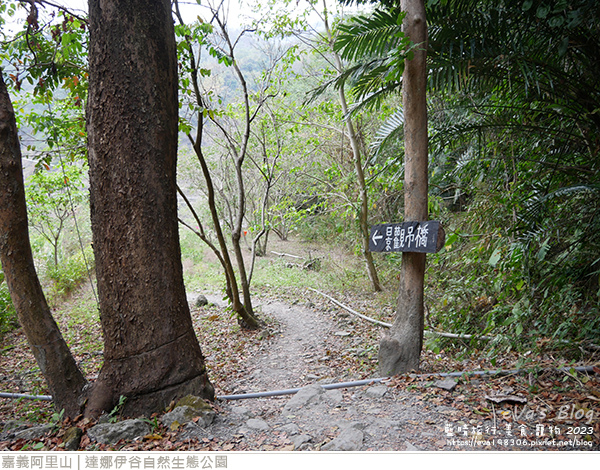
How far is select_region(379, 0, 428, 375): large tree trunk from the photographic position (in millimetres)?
3363

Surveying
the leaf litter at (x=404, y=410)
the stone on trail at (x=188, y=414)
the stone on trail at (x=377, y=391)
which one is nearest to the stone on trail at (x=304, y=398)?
the leaf litter at (x=404, y=410)

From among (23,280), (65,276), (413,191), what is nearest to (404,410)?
(413,191)

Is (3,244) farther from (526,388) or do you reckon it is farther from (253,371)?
(526,388)

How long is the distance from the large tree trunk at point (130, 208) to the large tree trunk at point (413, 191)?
190 cm

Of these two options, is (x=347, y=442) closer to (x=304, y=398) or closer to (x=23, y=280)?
(x=304, y=398)

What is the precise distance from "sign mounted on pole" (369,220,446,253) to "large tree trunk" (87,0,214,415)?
1864 millimetres

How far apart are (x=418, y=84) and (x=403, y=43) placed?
0.42 metres

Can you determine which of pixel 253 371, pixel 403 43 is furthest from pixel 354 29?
pixel 253 371

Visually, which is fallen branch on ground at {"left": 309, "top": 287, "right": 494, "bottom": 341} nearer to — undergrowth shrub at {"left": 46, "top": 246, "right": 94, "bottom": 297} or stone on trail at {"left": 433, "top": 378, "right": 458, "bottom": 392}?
stone on trail at {"left": 433, "top": 378, "right": 458, "bottom": 392}

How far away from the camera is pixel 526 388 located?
107 inches

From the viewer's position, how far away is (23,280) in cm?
293

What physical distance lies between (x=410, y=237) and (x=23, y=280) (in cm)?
304

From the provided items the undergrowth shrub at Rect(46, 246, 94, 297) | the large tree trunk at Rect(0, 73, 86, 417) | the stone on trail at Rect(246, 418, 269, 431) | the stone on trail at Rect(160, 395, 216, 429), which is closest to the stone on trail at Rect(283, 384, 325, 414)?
the stone on trail at Rect(246, 418, 269, 431)

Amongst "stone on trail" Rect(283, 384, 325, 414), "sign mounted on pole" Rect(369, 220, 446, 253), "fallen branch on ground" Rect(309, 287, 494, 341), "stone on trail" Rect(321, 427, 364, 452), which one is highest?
"sign mounted on pole" Rect(369, 220, 446, 253)
